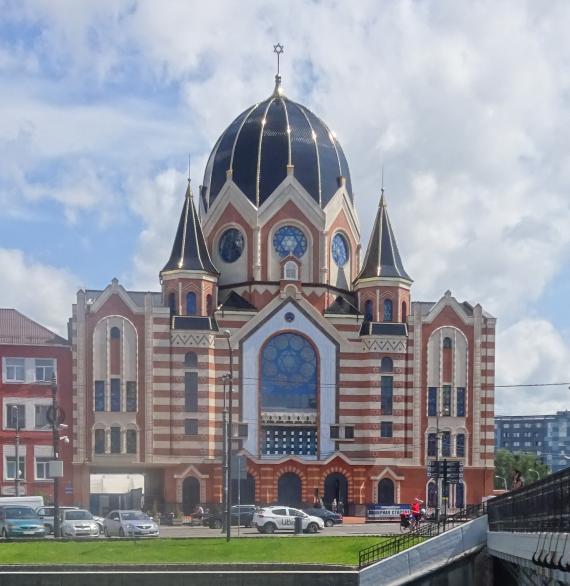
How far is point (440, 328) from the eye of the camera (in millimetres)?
90938

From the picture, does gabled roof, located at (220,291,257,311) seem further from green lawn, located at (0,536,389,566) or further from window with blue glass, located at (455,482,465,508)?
green lawn, located at (0,536,389,566)

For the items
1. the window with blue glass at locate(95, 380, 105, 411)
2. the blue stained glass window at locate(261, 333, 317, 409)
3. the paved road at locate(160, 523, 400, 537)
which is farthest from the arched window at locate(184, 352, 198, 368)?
the paved road at locate(160, 523, 400, 537)

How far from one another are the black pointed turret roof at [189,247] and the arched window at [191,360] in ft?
18.8

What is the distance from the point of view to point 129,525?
200 ft

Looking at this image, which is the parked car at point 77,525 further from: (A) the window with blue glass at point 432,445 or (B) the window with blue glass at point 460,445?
(B) the window with blue glass at point 460,445

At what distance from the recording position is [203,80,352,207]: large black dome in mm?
93438

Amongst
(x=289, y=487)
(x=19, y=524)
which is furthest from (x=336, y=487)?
(x=19, y=524)

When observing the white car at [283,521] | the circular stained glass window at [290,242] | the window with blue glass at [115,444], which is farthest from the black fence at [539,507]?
the circular stained glass window at [290,242]

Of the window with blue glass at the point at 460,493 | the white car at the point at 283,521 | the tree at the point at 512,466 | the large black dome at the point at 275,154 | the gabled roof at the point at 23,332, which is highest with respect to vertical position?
the large black dome at the point at 275,154

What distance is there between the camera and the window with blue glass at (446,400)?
9056 cm

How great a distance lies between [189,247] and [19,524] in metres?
35.5

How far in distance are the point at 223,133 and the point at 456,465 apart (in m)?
33.4

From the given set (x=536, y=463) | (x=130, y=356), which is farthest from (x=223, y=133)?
(x=536, y=463)

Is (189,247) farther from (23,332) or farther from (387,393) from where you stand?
(387,393)
